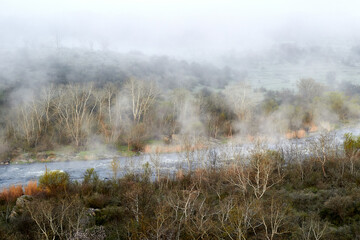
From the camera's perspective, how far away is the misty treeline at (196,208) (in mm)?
17703

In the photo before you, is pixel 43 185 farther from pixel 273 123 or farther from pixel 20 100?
pixel 273 123

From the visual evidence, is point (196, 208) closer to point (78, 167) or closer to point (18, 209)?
point (18, 209)

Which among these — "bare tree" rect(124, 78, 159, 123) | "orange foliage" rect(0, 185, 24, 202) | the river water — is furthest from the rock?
"bare tree" rect(124, 78, 159, 123)

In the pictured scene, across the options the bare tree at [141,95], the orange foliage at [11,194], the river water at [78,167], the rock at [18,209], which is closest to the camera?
the rock at [18,209]

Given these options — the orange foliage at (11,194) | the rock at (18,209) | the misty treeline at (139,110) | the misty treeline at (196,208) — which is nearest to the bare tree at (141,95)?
the misty treeline at (139,110)

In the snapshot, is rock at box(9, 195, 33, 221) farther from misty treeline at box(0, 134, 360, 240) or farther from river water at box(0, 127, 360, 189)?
river water at box(0, 127, 360, 189)

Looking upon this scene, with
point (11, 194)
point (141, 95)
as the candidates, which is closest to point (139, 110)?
point (141, 95)

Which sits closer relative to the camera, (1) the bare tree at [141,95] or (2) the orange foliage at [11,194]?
(2) the orange foliage at [11,194]

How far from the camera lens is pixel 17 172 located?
45.8 metres

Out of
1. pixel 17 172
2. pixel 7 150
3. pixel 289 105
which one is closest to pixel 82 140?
pixel 7 150

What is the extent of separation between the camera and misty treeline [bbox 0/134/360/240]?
17703 millimetres

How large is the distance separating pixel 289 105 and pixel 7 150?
233ft

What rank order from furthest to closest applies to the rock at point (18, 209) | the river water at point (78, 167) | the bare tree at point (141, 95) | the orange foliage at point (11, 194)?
1. the bare tree at point (141, 95)
2. the river water at point (78, 167)
3. the orange foliage at point (11, 194)
4. the rock at point (18, 209)

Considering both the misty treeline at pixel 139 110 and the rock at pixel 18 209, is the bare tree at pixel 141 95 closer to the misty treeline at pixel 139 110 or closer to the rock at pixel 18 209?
the misty treeline at pixel 139 110
